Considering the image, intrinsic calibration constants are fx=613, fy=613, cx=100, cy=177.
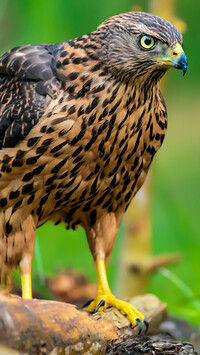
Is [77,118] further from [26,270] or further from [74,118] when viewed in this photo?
[26,270]

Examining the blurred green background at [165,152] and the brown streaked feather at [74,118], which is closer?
the brown streaked feather at [74,118]

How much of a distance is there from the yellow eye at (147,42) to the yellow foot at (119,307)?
1.28 m

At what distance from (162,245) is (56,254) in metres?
1.09

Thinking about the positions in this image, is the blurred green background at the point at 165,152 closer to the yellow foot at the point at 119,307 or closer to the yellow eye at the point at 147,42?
the yellow foot at the point at 119,307

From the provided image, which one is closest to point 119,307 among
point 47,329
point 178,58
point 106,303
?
point 106,303

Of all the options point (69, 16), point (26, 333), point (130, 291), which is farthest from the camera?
point (69, 16)

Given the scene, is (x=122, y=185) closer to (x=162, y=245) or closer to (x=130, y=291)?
(x=130, y=291)

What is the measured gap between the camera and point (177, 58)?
263cm

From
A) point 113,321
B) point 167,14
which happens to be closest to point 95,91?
point 113,321

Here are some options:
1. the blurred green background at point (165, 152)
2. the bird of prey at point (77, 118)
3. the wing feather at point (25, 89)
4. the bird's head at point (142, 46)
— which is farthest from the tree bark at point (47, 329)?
the blurred green background at point (165, 152)

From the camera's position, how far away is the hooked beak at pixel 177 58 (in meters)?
2.63

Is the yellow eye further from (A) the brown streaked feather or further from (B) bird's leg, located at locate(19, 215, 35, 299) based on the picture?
(B) bird's leg, located at locate(19, 215, 35, 299)

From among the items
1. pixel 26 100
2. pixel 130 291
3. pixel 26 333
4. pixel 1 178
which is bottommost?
pixel 130 291

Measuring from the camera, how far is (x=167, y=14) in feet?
14.6
